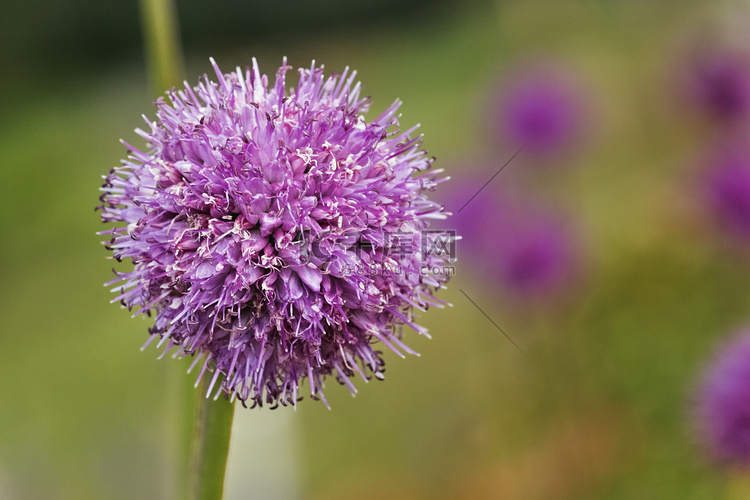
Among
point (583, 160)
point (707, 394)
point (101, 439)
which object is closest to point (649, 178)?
point (583, 160)

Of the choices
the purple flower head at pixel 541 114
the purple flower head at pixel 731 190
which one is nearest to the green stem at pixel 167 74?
the purple flower head at pixel 541 114

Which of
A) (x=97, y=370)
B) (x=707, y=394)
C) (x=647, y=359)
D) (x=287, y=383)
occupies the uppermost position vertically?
(x=97, y=370)

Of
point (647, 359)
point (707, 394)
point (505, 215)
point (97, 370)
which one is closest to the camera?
point (707, 394)

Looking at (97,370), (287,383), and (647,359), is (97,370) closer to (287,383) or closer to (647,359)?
(647,359)

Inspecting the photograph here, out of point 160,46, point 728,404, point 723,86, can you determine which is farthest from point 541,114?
point 160,46

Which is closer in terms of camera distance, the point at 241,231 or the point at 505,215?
the point at 241,231

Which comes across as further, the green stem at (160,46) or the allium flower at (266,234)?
the green stem at (160,46)

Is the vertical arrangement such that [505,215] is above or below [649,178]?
below

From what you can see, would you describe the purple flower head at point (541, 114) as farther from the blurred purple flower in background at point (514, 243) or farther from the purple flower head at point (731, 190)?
the purple flower head at point (731, 190)
